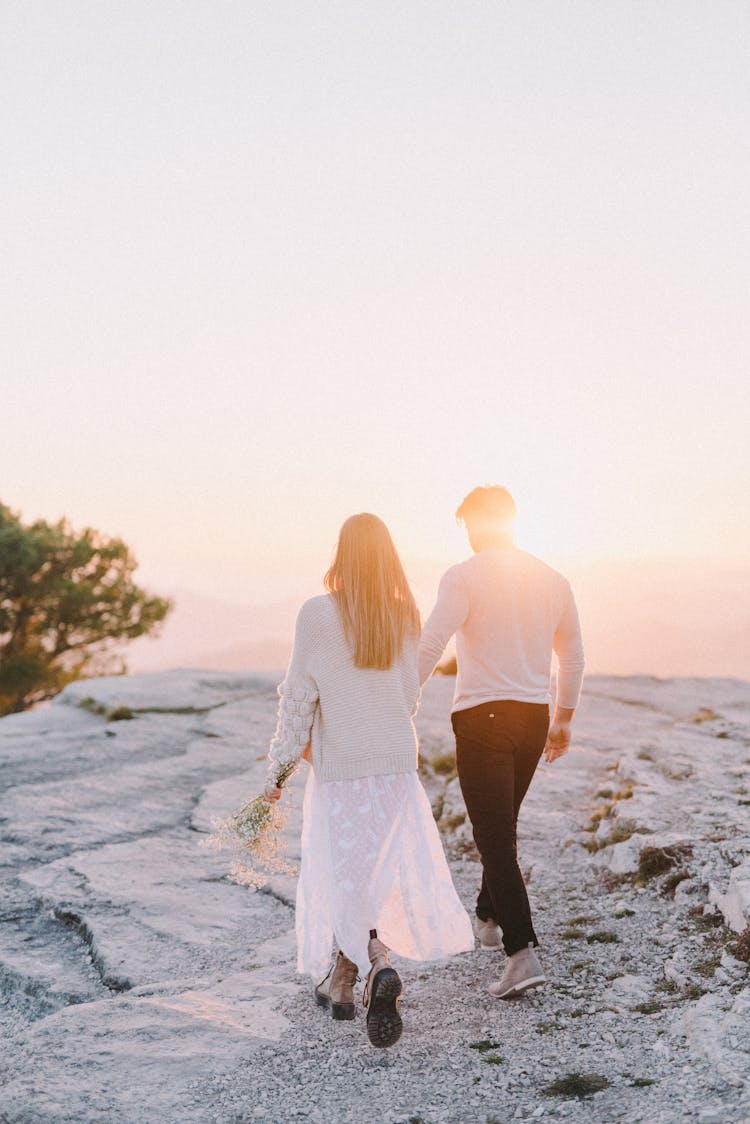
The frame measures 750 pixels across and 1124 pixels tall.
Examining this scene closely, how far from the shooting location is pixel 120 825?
28.4ft

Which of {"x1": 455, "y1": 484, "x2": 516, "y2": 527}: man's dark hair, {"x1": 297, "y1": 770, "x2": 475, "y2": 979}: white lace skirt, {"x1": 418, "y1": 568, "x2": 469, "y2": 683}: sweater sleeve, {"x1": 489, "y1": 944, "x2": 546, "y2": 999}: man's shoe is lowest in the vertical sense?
{"x1": 489, "y1": 944, "x2": 546, "y2": 999}: man's shoe

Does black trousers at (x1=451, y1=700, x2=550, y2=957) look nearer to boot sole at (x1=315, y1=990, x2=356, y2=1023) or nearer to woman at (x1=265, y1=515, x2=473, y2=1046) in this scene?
woman at (x1=265, y1=515, x2=473, y2=1046)

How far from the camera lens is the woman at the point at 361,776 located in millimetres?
4289

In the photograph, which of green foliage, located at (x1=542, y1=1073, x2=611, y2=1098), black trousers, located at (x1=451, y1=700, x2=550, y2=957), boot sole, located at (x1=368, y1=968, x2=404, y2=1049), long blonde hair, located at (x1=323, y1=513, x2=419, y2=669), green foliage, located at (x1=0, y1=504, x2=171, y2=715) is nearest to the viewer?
green foliage, located at (x1=542, y1=1073, x2=611, y2=1098)

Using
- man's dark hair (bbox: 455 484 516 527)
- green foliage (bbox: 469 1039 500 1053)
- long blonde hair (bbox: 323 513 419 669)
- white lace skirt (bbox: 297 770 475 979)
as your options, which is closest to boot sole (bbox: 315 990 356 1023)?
white lace skirt (bbox: 297 770 475 979)

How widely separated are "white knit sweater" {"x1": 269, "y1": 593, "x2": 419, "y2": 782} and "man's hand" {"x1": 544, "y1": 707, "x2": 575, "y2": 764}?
115 centimetres

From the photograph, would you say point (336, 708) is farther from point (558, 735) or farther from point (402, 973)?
point (402, 973)

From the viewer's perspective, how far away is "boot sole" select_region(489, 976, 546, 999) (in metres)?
4.41

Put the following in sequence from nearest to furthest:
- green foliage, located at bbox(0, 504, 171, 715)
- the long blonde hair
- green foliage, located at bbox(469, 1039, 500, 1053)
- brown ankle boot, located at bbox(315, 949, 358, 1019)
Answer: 1. green foliage, located at bbox(469, 1039, 500, 1053)
2. the long blonde hair
3. brown ankle boot, located at bbox(315, 949, 358, 1019)
4. green foliage, located at bbox(0, 504, 171, 715)

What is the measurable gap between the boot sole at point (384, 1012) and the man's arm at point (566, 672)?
1.63 metres

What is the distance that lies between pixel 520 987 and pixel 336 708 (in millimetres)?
1628

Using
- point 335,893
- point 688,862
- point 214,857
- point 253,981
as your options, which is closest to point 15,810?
point 214,857

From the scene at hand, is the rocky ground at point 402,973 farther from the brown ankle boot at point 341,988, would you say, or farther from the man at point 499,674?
the man at point 499,674

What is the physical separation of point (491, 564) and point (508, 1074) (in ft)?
7.40
